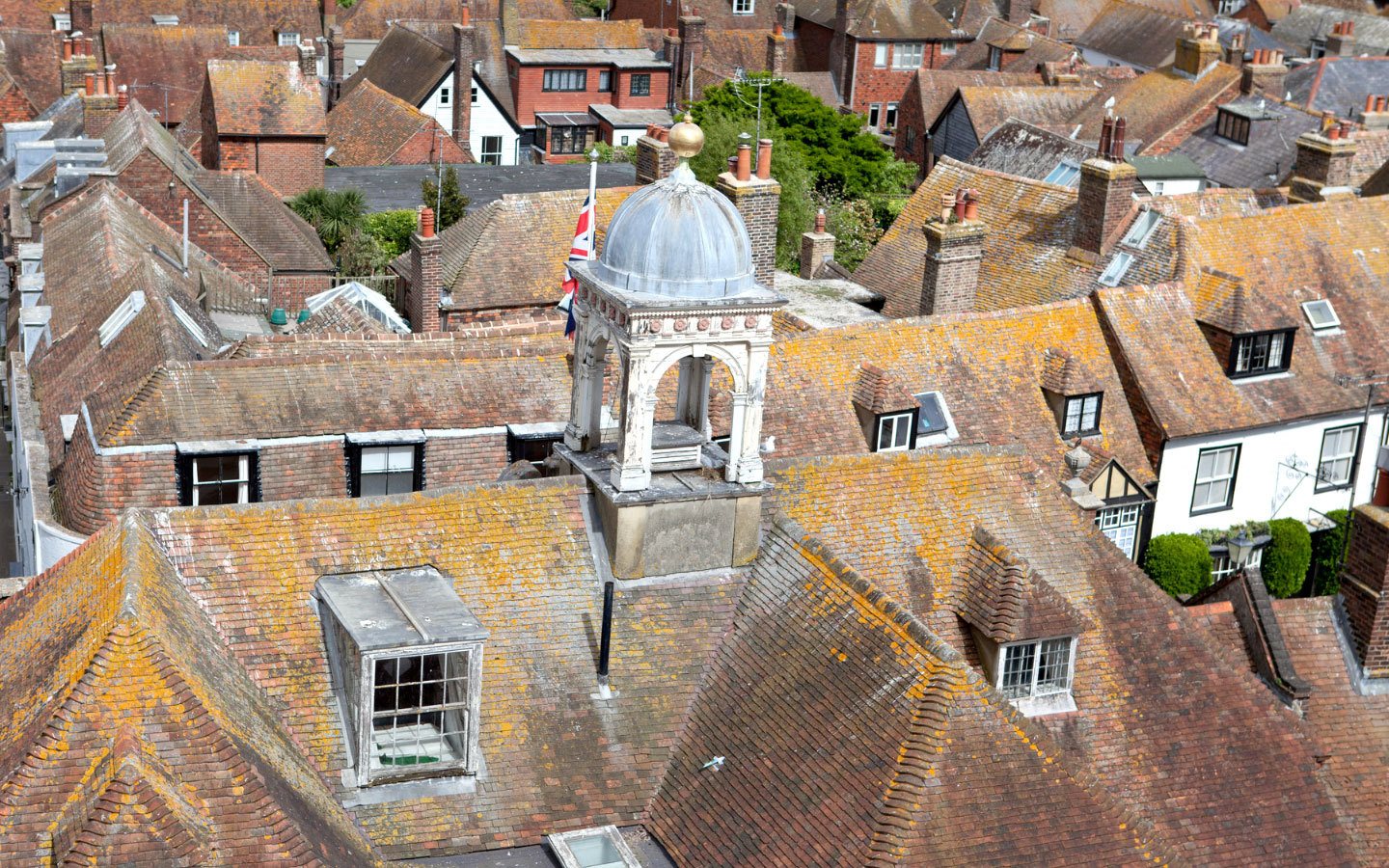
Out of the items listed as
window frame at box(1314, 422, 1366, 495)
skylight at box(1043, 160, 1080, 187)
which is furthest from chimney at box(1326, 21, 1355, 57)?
window frame at box(1314, 422, 1366, 495)

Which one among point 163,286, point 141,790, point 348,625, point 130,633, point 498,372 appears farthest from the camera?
point 163,286

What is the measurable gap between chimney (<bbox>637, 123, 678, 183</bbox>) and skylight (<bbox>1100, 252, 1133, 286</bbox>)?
12.1 meters

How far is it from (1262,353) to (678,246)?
88.8 ft

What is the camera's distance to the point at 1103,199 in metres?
48.8

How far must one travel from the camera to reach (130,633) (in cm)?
1850

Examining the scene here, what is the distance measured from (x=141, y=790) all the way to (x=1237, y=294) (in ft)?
110

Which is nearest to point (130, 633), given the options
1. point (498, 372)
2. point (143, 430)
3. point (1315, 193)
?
point (143, 430)

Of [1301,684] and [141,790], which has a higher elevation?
[141,790]

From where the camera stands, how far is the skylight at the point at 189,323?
1566 inches

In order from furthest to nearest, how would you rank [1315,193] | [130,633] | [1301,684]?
1. [1315,193]
2. [1301,684]
3. [130,633]

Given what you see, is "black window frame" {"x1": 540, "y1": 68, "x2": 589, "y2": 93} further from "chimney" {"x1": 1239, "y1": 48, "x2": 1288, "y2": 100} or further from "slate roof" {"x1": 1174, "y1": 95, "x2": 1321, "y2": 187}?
"slate roof" {"x1": 1174, "y1": 95, "x2": 1321, "y2": 187}

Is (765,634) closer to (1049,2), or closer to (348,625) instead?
(348,625)

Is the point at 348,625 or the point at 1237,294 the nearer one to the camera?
the point at 348,625

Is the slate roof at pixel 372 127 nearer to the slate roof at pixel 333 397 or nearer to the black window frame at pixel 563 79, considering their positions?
the black window frame at pixel 563 79
